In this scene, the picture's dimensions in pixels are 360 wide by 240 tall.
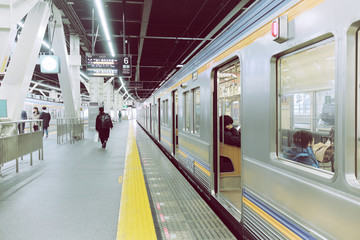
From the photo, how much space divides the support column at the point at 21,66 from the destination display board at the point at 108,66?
10.5 ft

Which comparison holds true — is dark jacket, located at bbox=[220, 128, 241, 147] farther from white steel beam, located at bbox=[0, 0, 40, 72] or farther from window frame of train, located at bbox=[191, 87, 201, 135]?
white steel beam, located at bbox=[0, 0, 40, 72]

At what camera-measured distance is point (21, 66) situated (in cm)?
667

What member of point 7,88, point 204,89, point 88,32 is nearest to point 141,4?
point 88,32

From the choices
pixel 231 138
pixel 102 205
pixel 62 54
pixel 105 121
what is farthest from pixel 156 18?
pixel 102 205

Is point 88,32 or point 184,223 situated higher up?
point 88,32

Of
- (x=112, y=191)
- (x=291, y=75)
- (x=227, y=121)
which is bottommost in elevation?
(x=112, y=191)

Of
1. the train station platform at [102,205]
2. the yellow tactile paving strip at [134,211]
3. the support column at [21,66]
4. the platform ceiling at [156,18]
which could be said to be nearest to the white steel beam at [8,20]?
the support column at [21,66]

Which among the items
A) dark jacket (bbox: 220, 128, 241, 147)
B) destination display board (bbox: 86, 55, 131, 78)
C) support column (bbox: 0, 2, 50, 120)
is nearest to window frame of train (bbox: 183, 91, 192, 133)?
dark jacket (bbox: 220, 128, 241, 147)

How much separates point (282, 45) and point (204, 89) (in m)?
1.97

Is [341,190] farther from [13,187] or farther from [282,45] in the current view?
[13,187]

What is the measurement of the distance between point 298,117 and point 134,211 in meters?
2.32

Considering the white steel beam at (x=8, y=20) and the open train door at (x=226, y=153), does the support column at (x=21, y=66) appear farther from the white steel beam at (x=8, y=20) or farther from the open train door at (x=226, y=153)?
the open train door at (x=226, y=153)

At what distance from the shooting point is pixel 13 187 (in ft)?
14.6

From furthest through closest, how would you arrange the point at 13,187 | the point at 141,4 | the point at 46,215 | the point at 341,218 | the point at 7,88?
1. the point at 141,4
2. the point at 7,88
3. the point at 13,187
4. the point at 46,215
5. the point at 341,218
